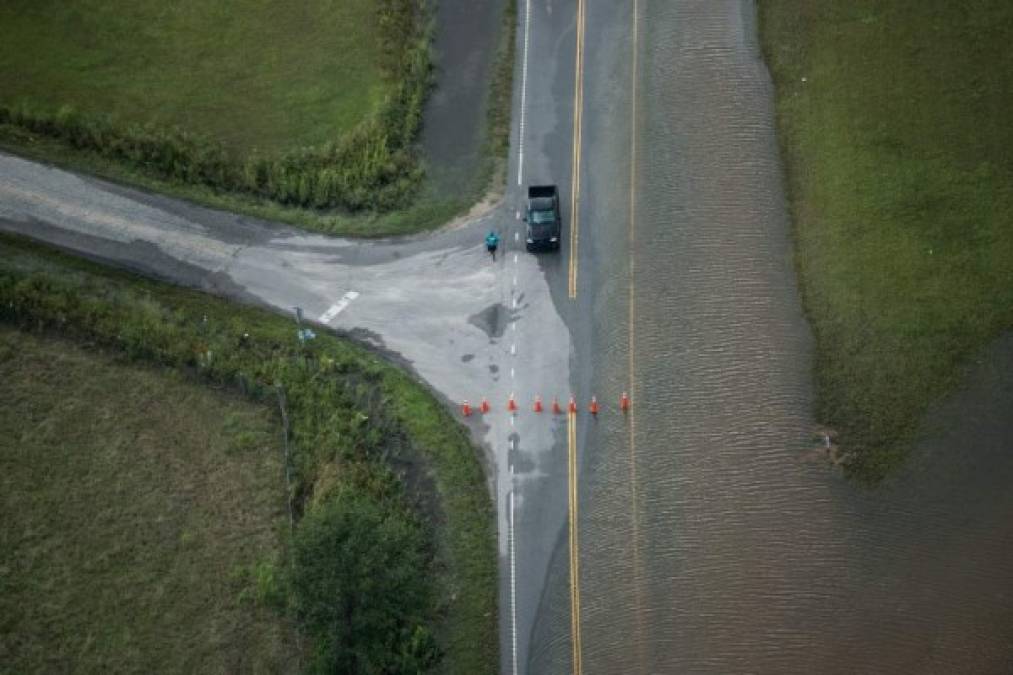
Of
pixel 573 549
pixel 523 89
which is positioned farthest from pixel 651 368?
pixel 523 89

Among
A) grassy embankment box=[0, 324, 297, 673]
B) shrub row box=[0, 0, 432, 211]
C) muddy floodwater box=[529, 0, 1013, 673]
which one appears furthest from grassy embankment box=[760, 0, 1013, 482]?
grassy embankment box=[0, 324, 297, 673]

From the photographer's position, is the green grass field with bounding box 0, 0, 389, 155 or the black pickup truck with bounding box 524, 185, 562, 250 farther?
the green grass field with bounding box 0, 0, 389, 155

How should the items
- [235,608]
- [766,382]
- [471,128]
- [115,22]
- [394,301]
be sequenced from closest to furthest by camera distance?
1. [235,608]
2. [766,382]
3. [394,301]
4. [471,128]
5. [115,22]

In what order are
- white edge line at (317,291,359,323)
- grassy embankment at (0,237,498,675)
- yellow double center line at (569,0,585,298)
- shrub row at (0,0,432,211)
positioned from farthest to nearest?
1. shrub row at (0,0,432,211)
2. yellow double center line at (569,0,585,298)
3. white edge line at (317,291,359,323)
4. grassy embankment at (0,237,498,675)

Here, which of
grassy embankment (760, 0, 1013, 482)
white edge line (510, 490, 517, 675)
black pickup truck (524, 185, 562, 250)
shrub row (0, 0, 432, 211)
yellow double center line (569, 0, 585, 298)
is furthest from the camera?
shrub row (0, 0, 432, 211)

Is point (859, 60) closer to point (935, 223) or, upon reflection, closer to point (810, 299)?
point (935, 223)

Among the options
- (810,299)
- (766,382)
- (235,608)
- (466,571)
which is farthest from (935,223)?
(235,608)

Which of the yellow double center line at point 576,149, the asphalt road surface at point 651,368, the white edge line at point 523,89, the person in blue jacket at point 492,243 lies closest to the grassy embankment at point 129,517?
the asphalt road surface at point 651,368

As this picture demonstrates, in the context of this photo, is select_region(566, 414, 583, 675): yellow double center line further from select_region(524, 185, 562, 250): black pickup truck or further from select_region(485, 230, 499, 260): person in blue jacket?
select_region(485, 230, 499, 260): person in blue jacket
